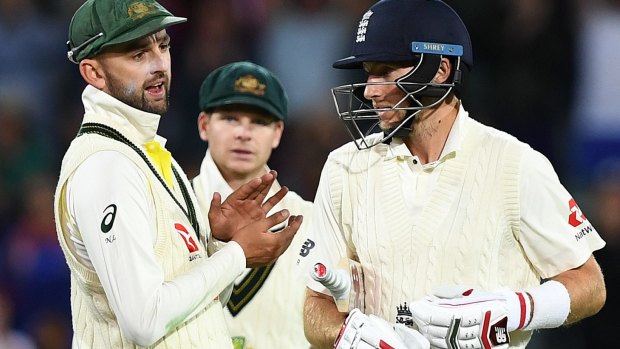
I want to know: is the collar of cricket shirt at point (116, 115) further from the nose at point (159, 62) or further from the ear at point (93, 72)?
the nose at point (159, 62)

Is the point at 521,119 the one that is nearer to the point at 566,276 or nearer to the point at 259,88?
the point at 259,88

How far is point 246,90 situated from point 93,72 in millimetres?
1438

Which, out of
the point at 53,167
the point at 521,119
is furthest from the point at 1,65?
the point at 521,119

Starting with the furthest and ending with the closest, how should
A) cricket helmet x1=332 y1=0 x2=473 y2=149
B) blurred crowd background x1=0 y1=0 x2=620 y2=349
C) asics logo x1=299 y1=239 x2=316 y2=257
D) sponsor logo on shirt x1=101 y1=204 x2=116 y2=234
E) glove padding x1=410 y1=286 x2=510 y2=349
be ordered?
blurred crowd background x1=0 y1=0 x2=620 y2=349 < asics logo x1=299 y1=239 x2=316 y2=257 < cricket helmet x1=332 y1=0 x2=473 y2=149 < glove padding x1=410 y1=286 x2=510 y2=349 < sponsor logo on shirt x1=101 y1=204 x2=116 y2=234

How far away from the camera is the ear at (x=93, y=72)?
332 cm

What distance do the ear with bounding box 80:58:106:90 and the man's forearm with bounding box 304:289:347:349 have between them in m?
0.96

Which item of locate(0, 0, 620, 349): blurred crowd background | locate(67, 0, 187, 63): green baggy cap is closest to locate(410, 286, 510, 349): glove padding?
locate(67, 0, 187, 63): green baggy cap

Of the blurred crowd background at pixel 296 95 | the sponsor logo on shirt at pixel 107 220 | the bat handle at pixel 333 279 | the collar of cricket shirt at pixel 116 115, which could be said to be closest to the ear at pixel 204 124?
the collar of cricket shirt at pixel 116 115

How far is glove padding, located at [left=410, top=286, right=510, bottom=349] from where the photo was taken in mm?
3090

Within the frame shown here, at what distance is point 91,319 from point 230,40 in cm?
460

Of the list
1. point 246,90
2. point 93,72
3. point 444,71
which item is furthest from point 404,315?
point 246,90

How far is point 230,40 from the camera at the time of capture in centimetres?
763

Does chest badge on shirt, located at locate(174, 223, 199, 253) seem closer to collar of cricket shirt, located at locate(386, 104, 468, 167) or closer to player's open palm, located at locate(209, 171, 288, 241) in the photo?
player's open palm, located at locate(209, 171, 288, 241)

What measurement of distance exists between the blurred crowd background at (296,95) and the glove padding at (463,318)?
2.91 metres
